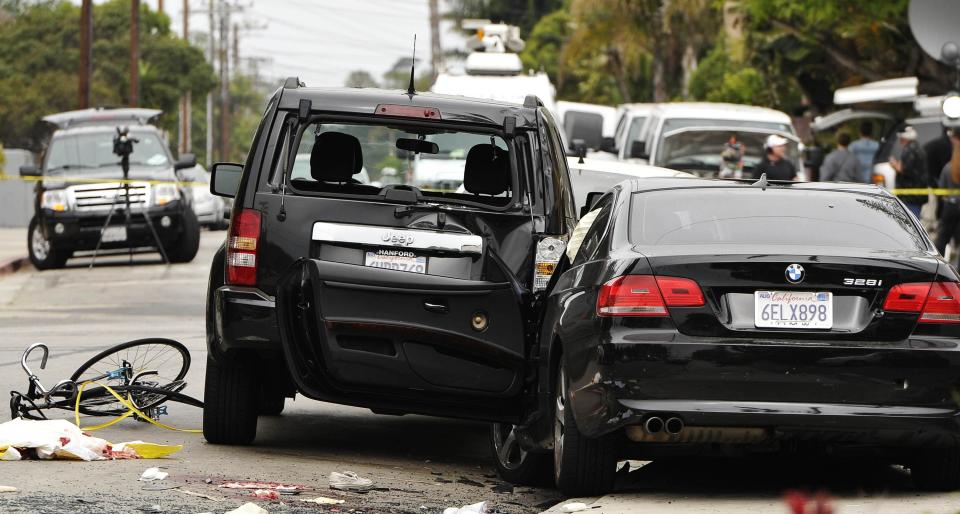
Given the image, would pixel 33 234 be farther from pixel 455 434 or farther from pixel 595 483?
pixel 595 483

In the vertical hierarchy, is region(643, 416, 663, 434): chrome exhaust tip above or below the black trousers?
above

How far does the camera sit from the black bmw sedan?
22.7 feet

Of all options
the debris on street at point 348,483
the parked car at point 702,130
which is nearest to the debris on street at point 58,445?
the debris on street at point 348,483

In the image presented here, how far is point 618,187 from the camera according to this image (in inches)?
325

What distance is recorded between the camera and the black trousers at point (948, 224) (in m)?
18.9

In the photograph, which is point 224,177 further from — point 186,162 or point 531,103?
point 186,162

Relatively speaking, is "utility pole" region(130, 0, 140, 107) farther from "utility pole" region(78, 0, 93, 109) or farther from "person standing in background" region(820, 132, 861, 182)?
"person standing in background" region(820, 132, 861, 182)

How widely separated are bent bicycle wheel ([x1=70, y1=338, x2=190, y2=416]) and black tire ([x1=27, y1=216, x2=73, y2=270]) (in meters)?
15.1

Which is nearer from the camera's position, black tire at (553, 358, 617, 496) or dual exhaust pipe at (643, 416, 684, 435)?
dual exhaust pipe at (643, 416, 684, 435)

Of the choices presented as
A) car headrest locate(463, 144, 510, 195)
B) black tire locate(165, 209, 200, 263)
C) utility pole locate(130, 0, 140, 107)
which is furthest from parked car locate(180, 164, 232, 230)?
car headrest locate(463, 144, 510, 195)

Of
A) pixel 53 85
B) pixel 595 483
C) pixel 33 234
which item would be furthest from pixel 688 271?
pixel 53 85

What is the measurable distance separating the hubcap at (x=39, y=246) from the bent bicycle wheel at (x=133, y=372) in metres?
15.2

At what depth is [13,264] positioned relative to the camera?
1017 inches

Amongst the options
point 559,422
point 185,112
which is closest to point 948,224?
point 559,422
